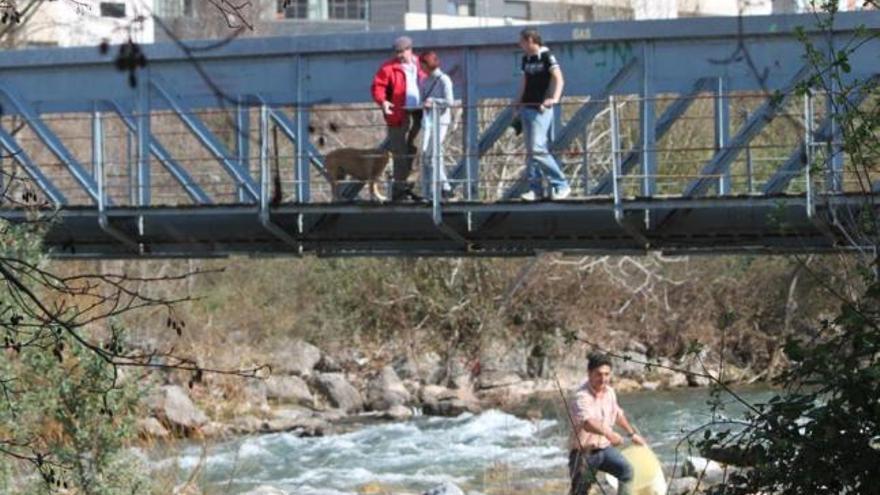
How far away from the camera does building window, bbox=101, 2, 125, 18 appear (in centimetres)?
663

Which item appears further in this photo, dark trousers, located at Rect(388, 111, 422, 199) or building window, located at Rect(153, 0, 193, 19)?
dark trousers, located at Rect(388, 111, 422, 199)

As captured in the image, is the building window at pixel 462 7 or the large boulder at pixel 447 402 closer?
the large boulder at pixel 447 402

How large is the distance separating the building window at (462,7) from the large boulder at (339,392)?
12.7 m

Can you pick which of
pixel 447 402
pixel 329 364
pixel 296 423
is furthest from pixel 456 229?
pixel 329 364

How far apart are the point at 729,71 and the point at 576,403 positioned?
5752 mm

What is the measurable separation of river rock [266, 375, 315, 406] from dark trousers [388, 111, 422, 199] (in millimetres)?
12202

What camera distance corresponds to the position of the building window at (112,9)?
21.7ft

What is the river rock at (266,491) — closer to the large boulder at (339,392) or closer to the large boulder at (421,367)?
the large boulder at (339,392)

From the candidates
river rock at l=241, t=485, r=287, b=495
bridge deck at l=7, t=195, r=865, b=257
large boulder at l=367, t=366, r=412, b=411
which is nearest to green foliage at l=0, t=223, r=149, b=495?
bridge deck at l=7, t=195, r=865, b=257

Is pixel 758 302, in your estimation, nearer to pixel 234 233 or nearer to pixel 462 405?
pixel 462 405

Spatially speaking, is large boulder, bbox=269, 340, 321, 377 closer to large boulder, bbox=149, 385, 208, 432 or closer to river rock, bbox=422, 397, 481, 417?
river rock, bbox=422, 397, 481, 417

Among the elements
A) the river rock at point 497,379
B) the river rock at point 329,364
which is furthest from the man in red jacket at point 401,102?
the river rock at point 329,364

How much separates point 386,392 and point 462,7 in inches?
668

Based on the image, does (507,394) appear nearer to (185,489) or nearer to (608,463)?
(185,489)
